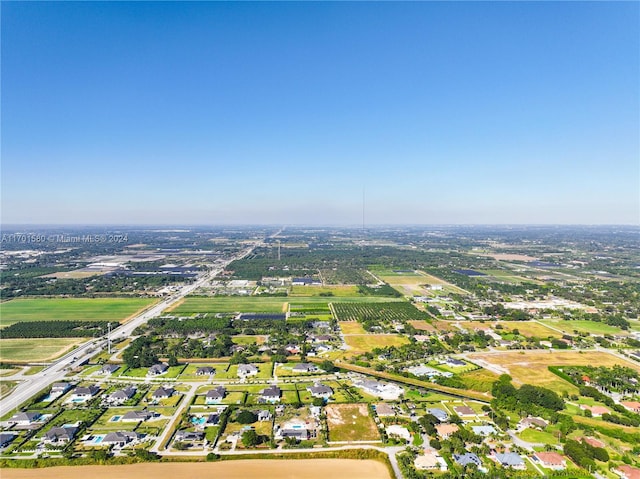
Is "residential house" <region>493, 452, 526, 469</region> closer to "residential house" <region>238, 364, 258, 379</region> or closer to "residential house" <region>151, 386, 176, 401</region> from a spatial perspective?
"residential house" <region>238, 364, 258, 379</region>

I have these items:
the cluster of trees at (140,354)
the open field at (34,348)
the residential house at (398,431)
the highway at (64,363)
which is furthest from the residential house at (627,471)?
the open field at (34,348)

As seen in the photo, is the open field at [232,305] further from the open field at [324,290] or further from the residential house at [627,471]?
the residential house at [627,471]

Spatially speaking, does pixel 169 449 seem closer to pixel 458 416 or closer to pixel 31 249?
pixel 458 416

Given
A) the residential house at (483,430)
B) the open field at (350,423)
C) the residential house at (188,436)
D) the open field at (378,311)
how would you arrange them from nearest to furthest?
1. the residential house at (188,436)
2. the open field at (350,423)
3. the residential house at (483,430)
4. the open field at (378,311)

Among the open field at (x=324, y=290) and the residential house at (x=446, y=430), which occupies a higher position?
the open field at (x=324, y=290)

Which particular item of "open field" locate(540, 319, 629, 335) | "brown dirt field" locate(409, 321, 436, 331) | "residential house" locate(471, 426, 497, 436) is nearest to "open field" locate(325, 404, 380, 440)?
"residential house" locate(471, 426, 497, 436)

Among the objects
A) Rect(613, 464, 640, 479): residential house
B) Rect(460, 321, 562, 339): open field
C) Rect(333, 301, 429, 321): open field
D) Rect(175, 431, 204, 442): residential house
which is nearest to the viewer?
Rect(613, 464, 640, 479): residential house

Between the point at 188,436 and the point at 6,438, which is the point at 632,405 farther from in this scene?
the point at 6,438

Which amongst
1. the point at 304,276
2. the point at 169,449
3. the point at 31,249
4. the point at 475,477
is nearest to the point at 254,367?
the point at 169,449
